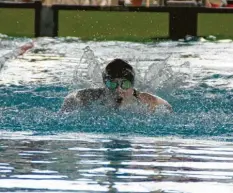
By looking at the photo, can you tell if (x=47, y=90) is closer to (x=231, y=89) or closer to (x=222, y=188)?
(x=231, y=89)

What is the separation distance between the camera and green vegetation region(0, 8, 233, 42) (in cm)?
2820

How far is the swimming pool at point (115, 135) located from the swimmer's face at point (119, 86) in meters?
0.23

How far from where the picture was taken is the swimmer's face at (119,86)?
1070cm

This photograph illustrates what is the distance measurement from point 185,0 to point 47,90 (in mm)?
12498

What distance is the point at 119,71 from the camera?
10875 mm

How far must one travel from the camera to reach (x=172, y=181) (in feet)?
21.9

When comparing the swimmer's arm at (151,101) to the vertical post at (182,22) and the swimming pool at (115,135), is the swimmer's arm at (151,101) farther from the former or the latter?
the vertical post at (182,22)

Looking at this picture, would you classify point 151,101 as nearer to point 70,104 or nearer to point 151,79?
point 70,104

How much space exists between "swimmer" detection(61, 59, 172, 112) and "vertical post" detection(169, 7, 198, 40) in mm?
14496

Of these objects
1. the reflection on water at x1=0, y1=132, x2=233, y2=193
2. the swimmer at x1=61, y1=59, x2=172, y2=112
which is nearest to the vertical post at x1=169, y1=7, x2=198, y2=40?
the swimmer at x1=61, y1=59, x2=172, y2=112

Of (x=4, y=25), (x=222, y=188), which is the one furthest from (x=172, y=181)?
(x=4, y=25)

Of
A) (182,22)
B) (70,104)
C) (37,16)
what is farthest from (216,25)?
(70,104)

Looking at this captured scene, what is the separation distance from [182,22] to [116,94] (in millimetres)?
15505

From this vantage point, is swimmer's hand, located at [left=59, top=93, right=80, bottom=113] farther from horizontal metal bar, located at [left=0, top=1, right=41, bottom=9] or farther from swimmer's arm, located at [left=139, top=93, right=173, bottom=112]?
horizontal metal bar, located at [left=0, top=1, right=41, bottom=9]
